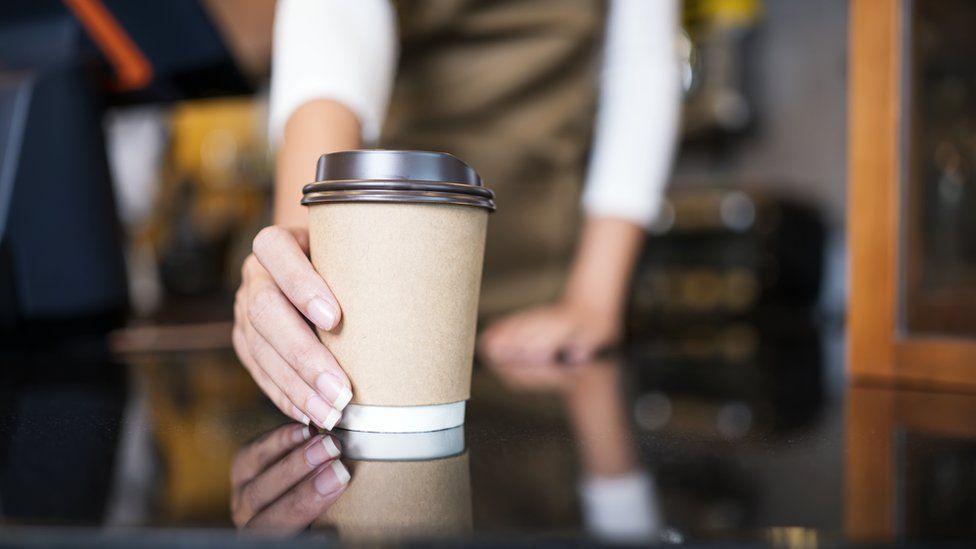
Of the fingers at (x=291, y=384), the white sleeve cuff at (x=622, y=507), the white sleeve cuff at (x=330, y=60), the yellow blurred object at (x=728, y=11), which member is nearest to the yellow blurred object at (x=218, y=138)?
the yellow blurred object at (x=728, y=11)

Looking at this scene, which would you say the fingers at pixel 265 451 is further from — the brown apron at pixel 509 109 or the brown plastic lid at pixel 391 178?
the brown apron at pixel 509 109

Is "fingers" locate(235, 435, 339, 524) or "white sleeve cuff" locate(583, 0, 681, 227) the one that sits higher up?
"white sleeve cuff" locate(583, 0, 681, 227)

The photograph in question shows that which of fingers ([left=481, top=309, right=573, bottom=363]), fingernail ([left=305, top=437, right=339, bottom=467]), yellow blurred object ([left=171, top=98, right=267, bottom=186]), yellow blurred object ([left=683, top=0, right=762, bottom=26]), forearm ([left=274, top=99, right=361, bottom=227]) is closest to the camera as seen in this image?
fingernail ([left=305, top=437, right=339, bottom=467])

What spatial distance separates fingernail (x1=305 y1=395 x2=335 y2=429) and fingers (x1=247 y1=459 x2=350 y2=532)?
0.08m

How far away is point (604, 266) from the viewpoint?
3.57ft

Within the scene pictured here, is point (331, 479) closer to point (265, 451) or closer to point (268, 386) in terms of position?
point (265, 451)

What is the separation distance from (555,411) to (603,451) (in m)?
0.13

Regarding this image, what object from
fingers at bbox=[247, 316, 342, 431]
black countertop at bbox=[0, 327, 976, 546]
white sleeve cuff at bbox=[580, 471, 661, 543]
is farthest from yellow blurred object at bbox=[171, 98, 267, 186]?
white sleeve cuff at bbox=[580, 471, 661, 543]

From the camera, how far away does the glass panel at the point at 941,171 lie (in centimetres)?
68

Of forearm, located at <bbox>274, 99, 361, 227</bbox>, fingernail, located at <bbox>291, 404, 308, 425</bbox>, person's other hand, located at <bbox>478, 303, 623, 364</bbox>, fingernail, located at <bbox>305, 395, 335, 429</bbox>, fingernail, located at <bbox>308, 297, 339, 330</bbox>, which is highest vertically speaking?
forearm, located at <bbox>274, 99, 361, 227</bbox>

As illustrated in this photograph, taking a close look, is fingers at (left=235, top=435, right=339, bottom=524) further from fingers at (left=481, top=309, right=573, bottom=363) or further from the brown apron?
the brown apron

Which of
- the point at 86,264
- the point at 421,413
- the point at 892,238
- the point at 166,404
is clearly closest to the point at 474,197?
the point at 421,413

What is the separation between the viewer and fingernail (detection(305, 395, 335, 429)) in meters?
0.44

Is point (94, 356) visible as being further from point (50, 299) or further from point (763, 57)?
point (763, 57)
